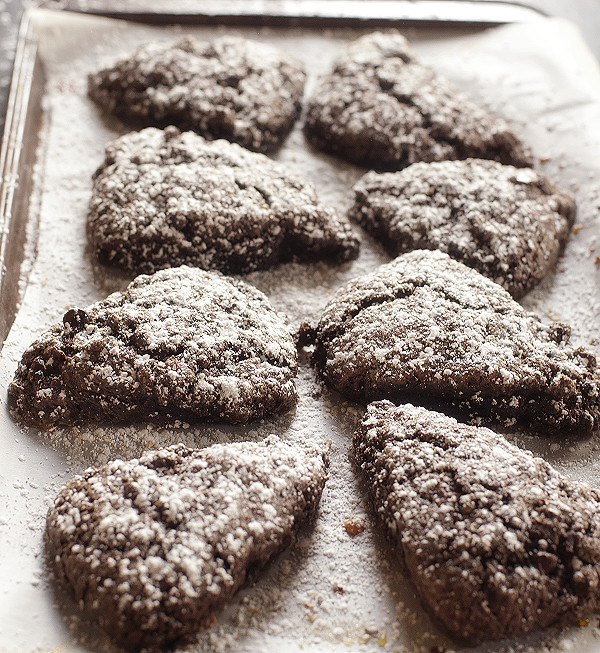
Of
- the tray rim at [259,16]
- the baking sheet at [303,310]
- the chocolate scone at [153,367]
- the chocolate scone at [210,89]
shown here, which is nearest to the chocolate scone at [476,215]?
the baking sheet at [303,310]

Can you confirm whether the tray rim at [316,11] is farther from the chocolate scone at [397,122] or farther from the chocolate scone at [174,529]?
the chocolate scone at [174,529]

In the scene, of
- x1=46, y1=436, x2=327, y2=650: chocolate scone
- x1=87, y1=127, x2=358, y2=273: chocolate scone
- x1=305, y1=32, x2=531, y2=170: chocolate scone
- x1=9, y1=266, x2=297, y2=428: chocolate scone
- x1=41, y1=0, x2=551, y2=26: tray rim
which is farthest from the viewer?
x1=41, y1=0, x2=551, y2=26: tray rim

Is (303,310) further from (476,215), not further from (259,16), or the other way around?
(259,16)

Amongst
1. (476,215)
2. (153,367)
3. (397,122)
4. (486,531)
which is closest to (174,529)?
(153,367)

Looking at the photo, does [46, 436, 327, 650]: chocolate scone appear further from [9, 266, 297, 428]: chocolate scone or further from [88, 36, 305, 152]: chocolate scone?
[88, 36, 305, 152]: chocolate scone

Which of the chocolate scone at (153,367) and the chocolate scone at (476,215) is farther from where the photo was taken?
the chocolate scone at (476,215)

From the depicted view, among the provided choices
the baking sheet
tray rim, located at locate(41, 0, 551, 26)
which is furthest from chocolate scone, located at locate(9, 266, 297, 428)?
tray rim, located at locate(41, 0, 551, 26)

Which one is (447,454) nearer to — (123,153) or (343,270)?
(343,270)
